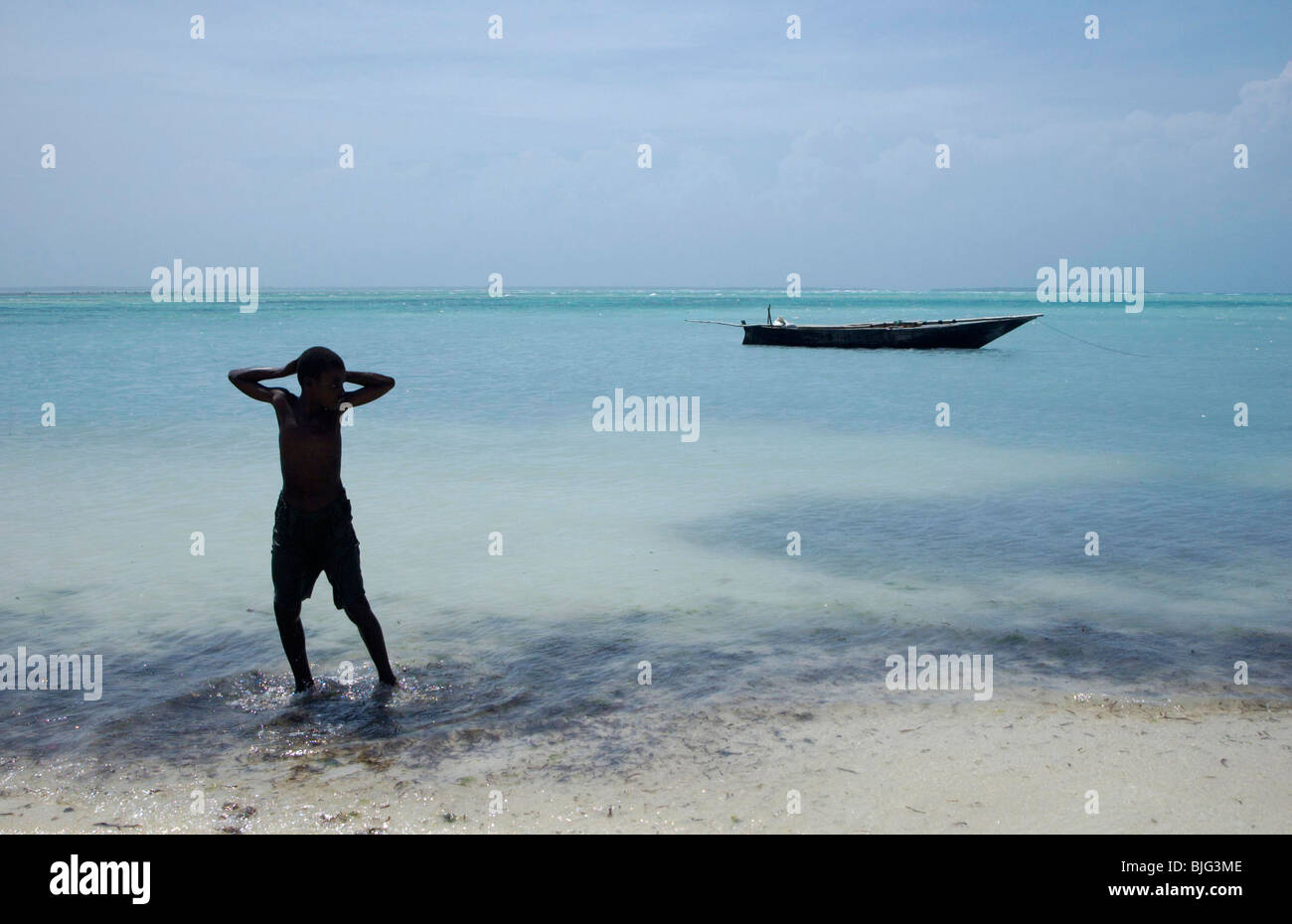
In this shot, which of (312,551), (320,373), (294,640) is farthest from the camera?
(294,640)

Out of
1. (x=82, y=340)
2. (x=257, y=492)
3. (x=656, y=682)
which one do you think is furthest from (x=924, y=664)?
(x=82, y=340)

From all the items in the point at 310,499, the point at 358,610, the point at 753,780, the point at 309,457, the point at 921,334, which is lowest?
the point at 753,780

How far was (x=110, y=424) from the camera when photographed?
16828 millimetres

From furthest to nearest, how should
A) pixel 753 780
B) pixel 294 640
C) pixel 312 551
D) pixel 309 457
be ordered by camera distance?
pixel 294 640 → pixel 312 551 → pixel 309 457 → pixel 753 780

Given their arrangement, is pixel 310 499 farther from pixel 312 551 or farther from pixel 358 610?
pixel 358 610

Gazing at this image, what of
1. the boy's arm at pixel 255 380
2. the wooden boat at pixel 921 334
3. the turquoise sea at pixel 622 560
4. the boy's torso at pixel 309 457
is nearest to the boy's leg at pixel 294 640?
the turquoise sea at pixel 622 560

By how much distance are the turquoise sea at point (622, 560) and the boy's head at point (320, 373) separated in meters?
1.66

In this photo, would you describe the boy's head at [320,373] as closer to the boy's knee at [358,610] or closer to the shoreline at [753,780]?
the boy's knee at [358,610]

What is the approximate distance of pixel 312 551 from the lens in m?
5.16

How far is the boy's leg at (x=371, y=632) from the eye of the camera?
17.2 feet

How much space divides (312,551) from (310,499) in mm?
281

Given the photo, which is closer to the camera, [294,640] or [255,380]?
[255,380]

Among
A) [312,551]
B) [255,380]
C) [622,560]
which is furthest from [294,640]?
[622,560]
